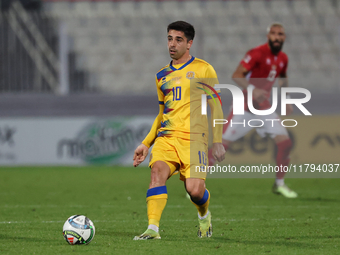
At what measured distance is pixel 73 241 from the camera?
416cm

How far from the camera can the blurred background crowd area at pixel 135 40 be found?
13.8 meters

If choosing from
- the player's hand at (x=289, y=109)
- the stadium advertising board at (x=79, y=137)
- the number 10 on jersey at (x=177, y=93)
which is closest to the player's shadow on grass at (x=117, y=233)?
the number 10 on jersey at (x=177, y=93)

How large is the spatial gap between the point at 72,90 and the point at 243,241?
9.89 m

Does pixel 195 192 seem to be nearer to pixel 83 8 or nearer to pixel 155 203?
pixel 155 203

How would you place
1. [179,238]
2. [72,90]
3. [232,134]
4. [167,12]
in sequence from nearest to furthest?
[179,238] → [232,134] → [72,90] → [167,12]

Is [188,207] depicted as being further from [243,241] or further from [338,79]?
[338,79]

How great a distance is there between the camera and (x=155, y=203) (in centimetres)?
426

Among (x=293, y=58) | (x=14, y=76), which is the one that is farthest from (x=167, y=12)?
(x=14, y=76)

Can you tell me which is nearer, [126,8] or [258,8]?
[258,8]

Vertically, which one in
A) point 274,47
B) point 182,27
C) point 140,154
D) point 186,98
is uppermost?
point 274,47

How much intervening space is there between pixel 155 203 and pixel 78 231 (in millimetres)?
612

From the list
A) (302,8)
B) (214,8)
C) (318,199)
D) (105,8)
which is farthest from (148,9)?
(318,199)

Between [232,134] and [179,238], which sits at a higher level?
[232,134]

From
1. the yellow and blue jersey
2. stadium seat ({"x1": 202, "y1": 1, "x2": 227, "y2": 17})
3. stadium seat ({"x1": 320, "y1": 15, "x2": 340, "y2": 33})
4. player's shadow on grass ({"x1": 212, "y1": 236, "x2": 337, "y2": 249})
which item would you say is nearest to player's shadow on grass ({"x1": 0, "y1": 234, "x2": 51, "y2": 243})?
the yellow and blue jersey
